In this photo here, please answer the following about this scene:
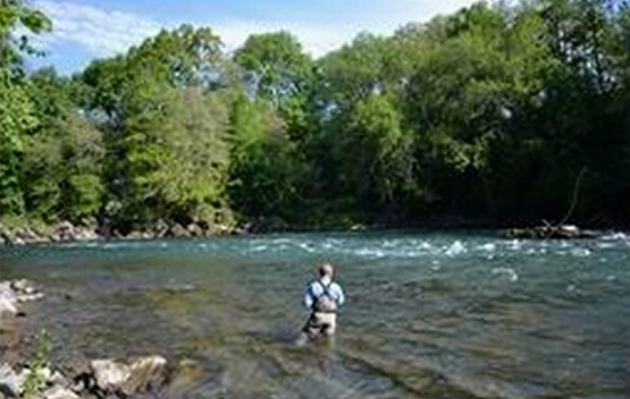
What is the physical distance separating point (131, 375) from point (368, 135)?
2029 inches

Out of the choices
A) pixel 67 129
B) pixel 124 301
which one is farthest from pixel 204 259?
pixel 67 129

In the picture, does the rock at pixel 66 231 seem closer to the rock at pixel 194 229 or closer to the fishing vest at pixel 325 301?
the rock at pixel 194 229

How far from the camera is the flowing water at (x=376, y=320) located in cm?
1523

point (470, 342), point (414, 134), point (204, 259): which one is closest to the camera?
point (470, 342)

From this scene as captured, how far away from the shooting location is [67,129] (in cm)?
6838

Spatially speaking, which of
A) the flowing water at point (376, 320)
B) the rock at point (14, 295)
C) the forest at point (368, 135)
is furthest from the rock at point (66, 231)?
the rock at point (14, 295)

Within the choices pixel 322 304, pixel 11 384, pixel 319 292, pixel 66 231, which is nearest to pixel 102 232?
pixel 66 231

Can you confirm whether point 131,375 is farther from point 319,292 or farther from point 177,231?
point 177,231

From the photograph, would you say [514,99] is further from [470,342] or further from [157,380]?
[157,380]

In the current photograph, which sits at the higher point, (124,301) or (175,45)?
(175,45)

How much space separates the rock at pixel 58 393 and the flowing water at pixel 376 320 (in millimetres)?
1611

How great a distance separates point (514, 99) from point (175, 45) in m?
29.6

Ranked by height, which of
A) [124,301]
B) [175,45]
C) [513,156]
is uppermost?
[175,45]

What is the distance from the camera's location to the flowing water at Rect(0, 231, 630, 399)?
1523 cm
